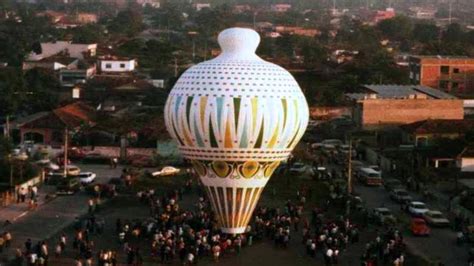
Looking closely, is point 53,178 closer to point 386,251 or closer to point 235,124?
point 235,124

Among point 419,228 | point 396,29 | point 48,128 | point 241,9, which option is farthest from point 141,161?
point 241,9

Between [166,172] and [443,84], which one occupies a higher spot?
[443,84]

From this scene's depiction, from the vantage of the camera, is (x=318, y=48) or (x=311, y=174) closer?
(x=311, y=174)

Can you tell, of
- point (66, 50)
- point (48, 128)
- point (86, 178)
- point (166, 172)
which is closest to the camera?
point (86, 178)

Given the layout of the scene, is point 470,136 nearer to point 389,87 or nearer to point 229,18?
point 389,87

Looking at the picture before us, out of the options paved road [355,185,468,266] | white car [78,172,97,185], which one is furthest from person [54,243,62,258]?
white car [78,172,97,185]

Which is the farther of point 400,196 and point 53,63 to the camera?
point 53,63

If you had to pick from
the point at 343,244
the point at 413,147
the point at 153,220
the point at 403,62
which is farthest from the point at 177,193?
the point at 403,62
